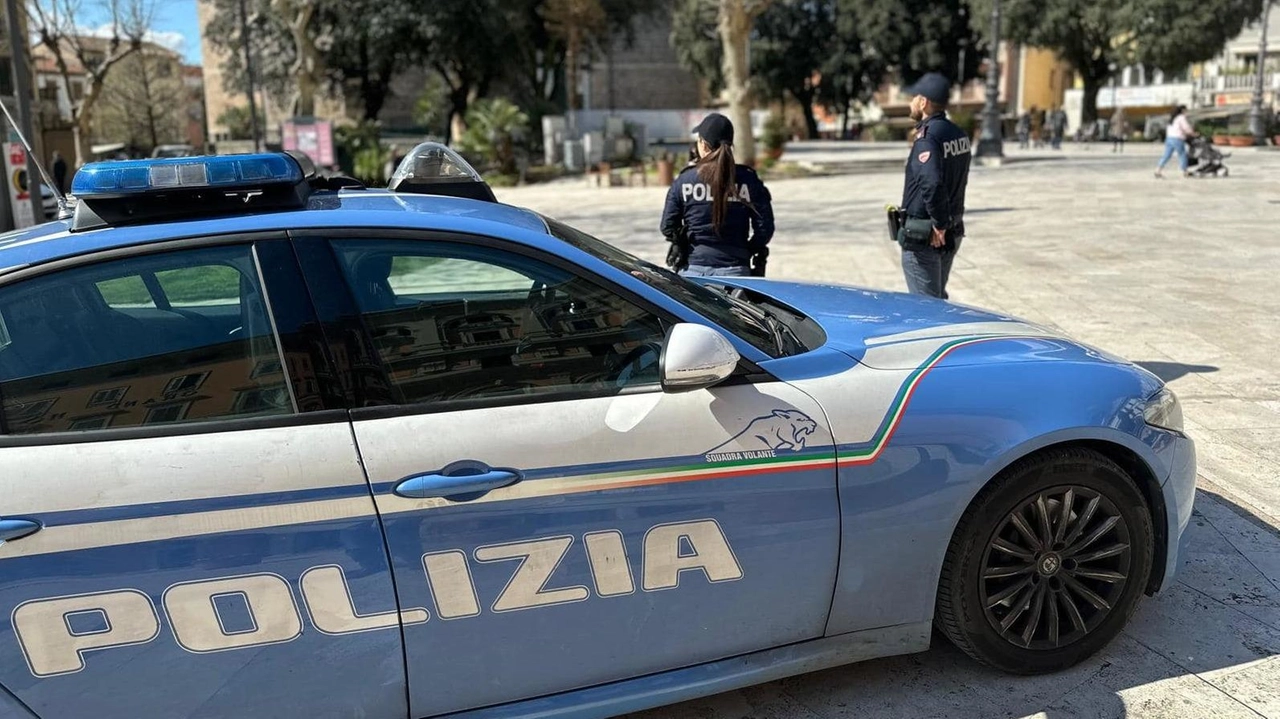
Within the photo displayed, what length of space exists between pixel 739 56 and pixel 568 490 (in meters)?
22.1

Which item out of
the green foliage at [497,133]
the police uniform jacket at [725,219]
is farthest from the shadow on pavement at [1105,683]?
the green foliage at [497,133]

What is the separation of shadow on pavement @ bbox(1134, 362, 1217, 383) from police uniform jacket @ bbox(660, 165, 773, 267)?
2.74 m

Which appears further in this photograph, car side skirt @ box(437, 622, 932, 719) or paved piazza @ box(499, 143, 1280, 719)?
paved piazza @ box(499, 143, 1280, 719)

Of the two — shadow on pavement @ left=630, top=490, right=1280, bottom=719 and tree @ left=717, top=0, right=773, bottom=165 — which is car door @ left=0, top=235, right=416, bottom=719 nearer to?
shadow on pavement @ left=630, top=490, right=1280, bottom=719

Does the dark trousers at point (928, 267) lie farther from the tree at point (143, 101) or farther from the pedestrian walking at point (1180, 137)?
the tree at point (143, 101)

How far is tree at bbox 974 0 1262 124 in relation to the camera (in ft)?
130

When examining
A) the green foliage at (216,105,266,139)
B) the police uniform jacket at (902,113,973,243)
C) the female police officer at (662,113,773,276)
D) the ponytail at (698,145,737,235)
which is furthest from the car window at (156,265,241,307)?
the green foliage at (216,105,266,139)

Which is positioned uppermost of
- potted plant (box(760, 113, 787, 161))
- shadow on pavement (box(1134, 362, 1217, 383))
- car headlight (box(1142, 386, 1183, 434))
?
potted plant (box(760, 113, 787, 161))

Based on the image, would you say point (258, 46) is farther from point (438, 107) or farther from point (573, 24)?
point (573, 24)

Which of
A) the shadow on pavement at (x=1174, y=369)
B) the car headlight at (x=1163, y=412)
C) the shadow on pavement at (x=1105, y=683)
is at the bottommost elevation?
the shadow on pavement at (x=1105, y=683)

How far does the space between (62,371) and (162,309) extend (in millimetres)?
308

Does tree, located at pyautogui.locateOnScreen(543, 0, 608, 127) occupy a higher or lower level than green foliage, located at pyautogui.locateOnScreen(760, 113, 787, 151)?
higher

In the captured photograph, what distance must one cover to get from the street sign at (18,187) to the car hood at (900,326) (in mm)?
13304

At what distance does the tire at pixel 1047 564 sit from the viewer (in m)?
2.74
